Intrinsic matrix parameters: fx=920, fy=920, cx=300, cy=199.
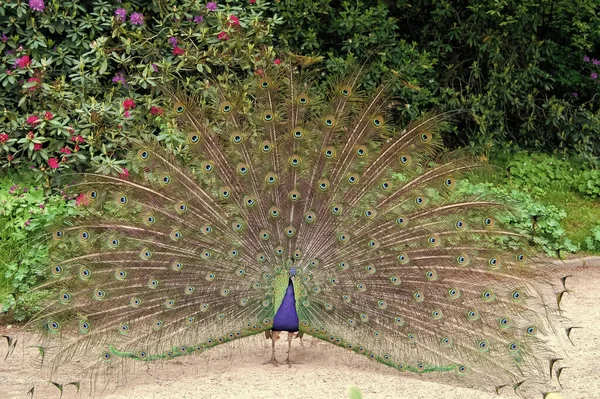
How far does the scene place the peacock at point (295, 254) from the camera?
225 inches

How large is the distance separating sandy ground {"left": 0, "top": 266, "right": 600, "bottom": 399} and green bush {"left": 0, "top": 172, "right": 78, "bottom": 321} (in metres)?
0.44

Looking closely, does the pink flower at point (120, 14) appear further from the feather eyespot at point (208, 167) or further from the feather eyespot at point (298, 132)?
the feather eyespot at point (298, 132)

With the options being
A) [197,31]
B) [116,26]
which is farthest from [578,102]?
[116,26]

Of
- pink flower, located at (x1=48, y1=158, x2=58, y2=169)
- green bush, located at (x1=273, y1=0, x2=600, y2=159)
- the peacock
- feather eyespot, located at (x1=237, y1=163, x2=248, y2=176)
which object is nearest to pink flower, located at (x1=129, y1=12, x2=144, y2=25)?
pink flower, located at (x1=48, y1=158, x2=58, y2=169)

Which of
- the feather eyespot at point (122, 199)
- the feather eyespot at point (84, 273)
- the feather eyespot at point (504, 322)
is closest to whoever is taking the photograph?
the feather eyespot at point (504, 322)

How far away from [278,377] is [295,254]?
2.55 ft

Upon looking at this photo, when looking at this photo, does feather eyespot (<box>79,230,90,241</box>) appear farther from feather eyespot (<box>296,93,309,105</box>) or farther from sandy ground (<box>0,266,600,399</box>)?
feather eyespot (<box>296,93,309,105</box>)

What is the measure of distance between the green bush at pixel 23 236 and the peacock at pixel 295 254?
107cm

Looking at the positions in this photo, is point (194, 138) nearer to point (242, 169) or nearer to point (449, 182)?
point (242, 169)

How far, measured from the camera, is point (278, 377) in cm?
566

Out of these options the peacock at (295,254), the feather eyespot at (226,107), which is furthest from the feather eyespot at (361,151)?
the feather eyespot at (226,107)

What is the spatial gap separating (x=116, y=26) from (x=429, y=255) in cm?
409

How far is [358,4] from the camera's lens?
10.2 meters

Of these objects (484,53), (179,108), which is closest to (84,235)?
(179,108)
